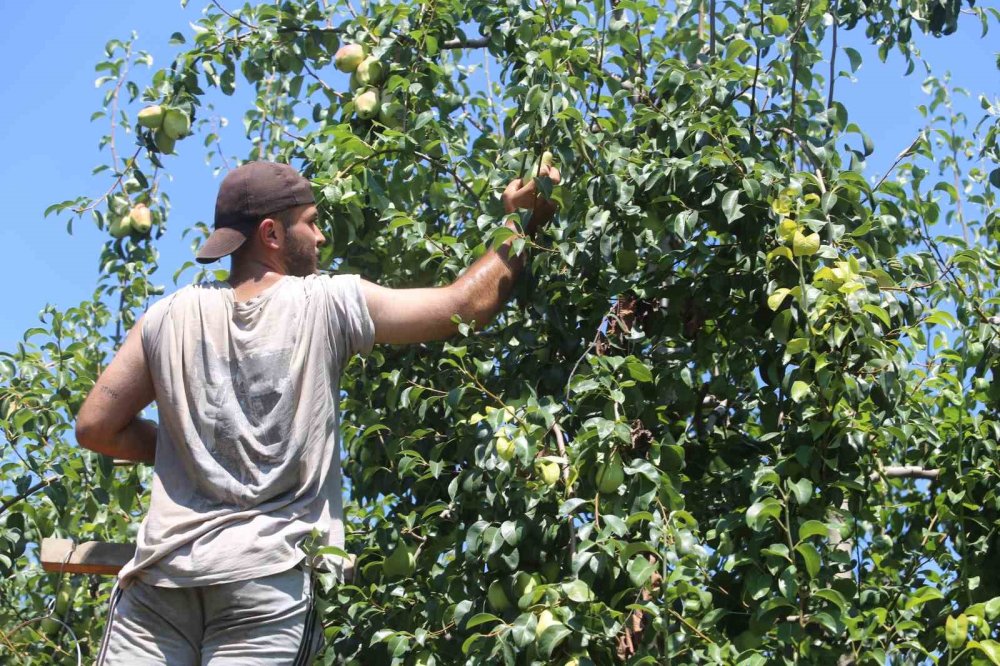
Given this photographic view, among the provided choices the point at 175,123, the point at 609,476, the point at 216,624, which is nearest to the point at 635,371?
the point at 609,476

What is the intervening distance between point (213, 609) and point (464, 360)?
0.84 meters

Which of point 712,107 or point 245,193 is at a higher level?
point 712,107

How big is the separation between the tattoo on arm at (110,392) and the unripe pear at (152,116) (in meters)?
1.16

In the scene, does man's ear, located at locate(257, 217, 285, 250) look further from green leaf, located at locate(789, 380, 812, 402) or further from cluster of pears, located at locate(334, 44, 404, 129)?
green leaf, located at locate(789, 380, 812, 402)

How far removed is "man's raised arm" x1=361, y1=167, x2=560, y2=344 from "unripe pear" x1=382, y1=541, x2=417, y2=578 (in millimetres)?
457

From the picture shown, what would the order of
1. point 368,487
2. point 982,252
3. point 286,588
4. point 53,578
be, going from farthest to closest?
point 53,578, point 982,252, point 368,487, point 286,588

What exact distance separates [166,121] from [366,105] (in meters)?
0.65

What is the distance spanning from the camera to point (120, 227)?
11.9 feet

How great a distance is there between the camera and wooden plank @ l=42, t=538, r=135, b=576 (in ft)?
8.25

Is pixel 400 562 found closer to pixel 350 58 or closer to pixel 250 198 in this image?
pixel 250 198

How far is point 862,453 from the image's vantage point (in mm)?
2426

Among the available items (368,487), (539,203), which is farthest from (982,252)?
(368,487)

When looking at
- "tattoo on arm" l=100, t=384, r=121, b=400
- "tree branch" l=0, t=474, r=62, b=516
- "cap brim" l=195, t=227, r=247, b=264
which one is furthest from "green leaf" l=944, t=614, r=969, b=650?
"tree branch" l=0, t=474, r=62, b=516

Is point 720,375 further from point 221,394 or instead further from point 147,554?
point 147,554
